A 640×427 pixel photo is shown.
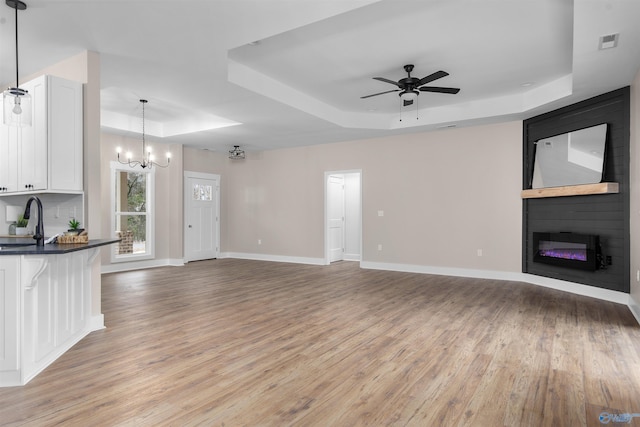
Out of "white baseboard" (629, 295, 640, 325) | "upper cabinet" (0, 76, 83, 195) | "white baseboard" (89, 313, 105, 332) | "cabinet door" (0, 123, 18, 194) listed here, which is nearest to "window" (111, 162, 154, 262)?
"cabinet door" (0, 123, 18, 194)

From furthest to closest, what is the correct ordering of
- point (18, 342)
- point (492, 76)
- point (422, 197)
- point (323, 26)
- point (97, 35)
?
point (422, 197) → point (492, 76) → point (323, 26) → point (97, 35) → point (18, 342)

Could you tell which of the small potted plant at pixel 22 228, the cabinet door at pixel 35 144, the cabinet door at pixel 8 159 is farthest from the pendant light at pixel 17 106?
the small potted plant at pixel 22 228

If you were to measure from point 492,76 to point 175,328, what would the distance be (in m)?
5.11

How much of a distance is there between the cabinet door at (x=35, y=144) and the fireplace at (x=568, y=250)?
6.59 m

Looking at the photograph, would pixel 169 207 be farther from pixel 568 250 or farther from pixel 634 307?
pixel 634 307

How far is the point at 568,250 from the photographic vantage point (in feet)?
18.2

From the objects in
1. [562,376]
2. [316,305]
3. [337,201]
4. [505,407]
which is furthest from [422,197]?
[505,407]

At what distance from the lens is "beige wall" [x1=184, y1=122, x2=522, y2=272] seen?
6.60 meters

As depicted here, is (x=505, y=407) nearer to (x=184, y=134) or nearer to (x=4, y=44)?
(x=4, y=44)

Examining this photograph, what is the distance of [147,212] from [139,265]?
1.14m

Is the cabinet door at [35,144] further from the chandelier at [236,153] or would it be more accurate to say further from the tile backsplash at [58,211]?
the chandelier at [236,153]

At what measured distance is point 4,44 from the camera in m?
3.60

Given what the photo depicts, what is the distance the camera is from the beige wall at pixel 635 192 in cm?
431

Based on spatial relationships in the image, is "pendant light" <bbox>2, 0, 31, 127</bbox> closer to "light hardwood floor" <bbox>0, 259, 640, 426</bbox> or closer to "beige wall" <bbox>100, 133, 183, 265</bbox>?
"light hardwood floor" <bbox>0, 259, 640, 426</bbox>
